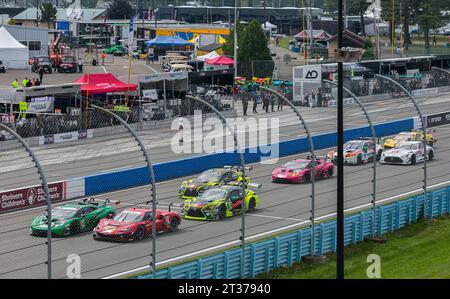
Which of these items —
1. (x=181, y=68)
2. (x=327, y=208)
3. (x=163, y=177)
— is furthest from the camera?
(x=181, y=68)

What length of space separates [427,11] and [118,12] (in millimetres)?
52621

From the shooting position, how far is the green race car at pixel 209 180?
21.5 metres

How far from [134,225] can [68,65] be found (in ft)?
189

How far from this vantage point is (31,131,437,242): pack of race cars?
1892 centimetres

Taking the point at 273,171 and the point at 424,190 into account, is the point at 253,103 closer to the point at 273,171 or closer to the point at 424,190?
the point at 424,190

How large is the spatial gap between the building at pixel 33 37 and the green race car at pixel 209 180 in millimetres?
61262

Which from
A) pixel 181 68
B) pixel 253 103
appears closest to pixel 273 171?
pixel 253 103

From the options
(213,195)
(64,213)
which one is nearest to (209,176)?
(213,195)

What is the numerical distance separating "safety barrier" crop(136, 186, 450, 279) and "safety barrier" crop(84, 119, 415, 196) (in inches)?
74.9

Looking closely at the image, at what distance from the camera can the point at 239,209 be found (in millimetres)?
22234

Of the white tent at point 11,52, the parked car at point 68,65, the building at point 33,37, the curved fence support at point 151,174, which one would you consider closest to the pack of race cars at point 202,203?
the curved fence support at point 151,174

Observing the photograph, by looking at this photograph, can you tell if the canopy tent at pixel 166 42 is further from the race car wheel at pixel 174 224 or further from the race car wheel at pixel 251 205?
the race car wheel at pixel 174 224

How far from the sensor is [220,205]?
2230cm

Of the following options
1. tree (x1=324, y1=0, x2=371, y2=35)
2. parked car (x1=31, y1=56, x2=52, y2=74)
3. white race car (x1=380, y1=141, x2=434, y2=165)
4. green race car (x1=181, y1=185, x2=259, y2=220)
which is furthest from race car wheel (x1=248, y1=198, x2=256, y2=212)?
tree (x1=324, y1=0, x2=371, y2=35)
